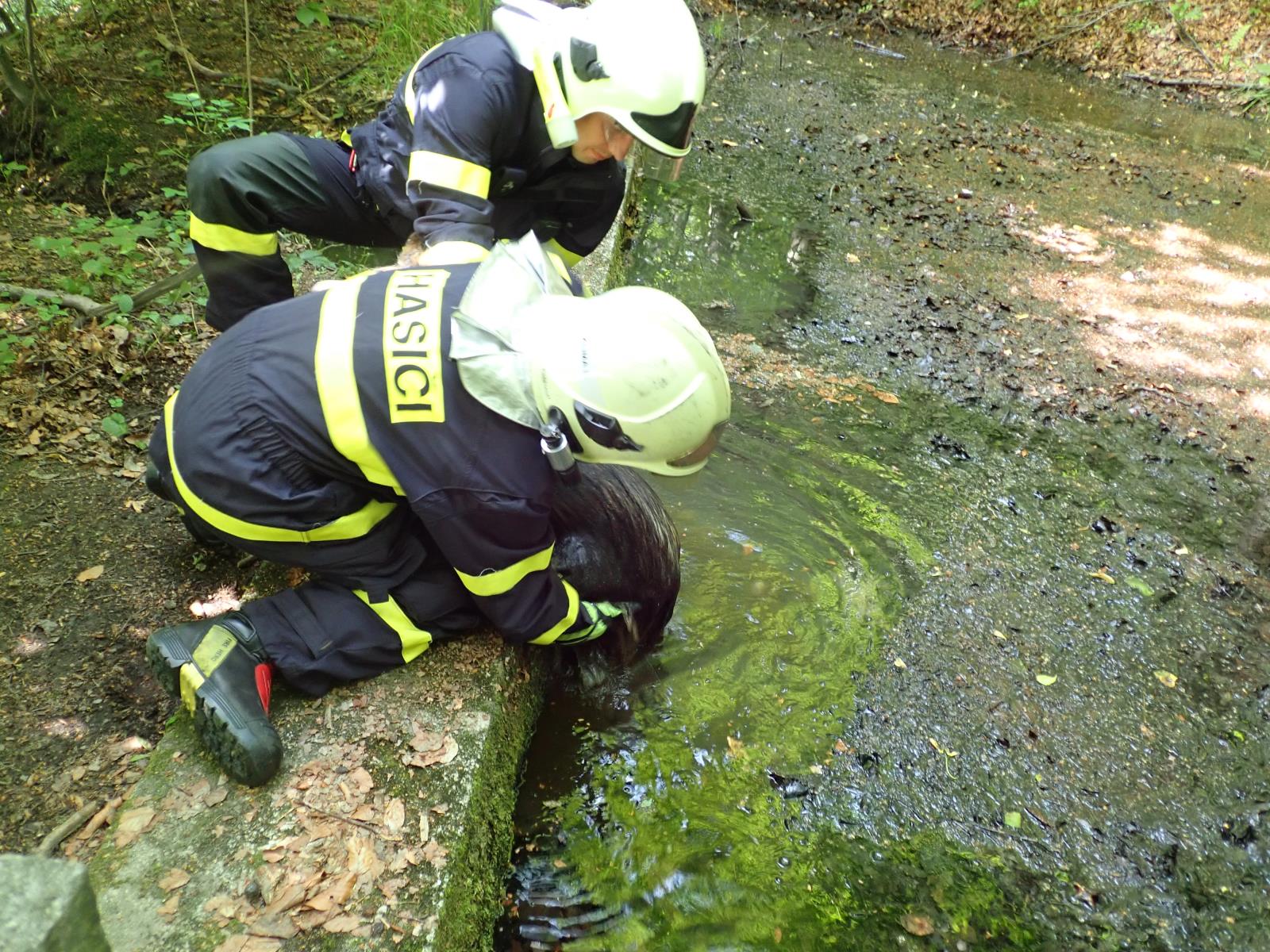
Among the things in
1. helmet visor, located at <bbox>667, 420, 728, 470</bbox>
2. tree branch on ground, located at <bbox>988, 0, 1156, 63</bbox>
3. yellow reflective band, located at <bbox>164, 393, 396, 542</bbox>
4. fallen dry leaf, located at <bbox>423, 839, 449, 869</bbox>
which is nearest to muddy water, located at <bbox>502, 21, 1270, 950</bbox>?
fallen dry leaf, located at <bbox>423, 839, 449, 869</bbox>

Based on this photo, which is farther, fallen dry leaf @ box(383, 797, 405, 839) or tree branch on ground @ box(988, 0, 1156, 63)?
tree branch on ground @ box(988, 0, 1156, 63)

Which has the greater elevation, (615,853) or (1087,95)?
(1087,95)

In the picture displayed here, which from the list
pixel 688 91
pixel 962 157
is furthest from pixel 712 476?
pixel 962 157

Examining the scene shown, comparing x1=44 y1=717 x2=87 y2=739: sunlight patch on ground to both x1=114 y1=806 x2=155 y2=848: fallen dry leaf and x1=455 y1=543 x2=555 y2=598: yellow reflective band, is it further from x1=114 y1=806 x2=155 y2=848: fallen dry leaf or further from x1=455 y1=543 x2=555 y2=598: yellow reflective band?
x1=455 y1=543 x2=555 y2=598: yellow reflective band

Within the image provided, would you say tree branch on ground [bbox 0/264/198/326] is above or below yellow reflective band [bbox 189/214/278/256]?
below

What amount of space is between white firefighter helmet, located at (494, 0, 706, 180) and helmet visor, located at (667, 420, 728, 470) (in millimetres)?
1113

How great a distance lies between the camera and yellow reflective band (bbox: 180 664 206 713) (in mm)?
2156

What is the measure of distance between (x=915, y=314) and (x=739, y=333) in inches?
48.4

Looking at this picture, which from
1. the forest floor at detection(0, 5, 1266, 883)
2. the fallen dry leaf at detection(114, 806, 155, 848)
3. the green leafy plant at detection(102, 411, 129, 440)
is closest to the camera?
the fallen dry leaf at detection(114, 806, 155, 848)

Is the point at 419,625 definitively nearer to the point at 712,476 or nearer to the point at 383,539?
the point at 383,539

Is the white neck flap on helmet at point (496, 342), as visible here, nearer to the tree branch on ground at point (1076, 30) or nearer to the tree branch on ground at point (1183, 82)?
the tree branch on ground at point (1076, 30)

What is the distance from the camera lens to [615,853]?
248 centimetres

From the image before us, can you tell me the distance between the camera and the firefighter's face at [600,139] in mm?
2939

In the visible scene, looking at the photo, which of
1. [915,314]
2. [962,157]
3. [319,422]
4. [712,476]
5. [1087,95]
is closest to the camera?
[319,422]
